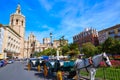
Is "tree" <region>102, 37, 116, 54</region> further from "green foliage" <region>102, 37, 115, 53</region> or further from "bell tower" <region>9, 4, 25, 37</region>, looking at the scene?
"bell tower" <region>9, 4, 25, 37</region>

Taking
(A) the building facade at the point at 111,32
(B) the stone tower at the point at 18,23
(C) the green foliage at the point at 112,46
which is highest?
(B) the stone tower at the point at 18,23

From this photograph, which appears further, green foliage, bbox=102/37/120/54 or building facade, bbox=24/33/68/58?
building facade, bbox=24/33/68/58

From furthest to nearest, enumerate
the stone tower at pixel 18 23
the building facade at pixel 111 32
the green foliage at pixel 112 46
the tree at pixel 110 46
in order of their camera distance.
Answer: the stone tower at pixel 18 23 → the building facade at pixel 111 32 → the tree at pixel 110 46 → the green foliage at pixel 112 46

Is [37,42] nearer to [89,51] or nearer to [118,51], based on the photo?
[89,51]

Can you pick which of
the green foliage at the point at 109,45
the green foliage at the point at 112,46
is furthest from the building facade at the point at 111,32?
the green foliage at the point at 112,46

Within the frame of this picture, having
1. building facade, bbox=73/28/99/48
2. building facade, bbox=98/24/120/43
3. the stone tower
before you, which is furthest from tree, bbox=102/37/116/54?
the stone tower

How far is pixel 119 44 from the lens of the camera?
2098 inches

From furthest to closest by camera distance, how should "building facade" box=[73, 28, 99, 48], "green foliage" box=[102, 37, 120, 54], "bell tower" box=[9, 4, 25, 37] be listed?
"bell tower" box=[9, 4, 25, 37] → "building facade" box=[73, 28, 99, 48] → "green foliage" box=[102, 37, 120, 54]

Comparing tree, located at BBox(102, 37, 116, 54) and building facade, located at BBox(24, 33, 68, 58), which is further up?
building facade, located at BBox(24, 33, 68, 58)

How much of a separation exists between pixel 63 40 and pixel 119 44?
2746 cm

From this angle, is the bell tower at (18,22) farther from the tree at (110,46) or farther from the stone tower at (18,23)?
the tree at (110,46)

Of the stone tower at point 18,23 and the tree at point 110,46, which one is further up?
the stone tower at point 18,23

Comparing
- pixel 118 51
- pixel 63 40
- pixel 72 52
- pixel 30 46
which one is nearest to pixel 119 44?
pixel 118 51

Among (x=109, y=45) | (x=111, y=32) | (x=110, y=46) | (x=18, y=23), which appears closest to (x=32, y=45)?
(x=18, y=23)
